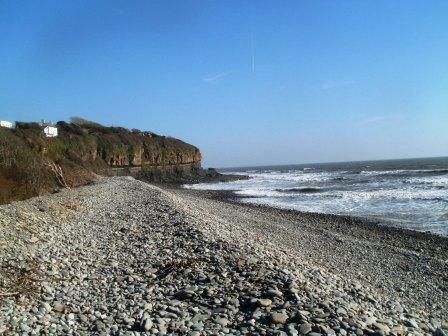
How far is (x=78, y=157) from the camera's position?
36.1 metres

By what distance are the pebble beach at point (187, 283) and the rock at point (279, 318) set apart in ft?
0.05

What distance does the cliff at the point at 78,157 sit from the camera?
17859 mm

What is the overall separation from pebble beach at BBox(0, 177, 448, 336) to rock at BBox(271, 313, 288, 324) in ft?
0.05

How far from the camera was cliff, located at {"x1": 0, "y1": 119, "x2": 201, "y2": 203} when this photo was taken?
1786 centimetres

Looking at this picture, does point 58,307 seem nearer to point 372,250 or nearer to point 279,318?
point 279,318

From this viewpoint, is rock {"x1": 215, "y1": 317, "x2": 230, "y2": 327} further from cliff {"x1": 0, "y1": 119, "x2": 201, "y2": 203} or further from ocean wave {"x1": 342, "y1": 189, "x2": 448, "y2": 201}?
ocean wave {"x1": 342, "y1": 189, "x2": 448, "y2": 201}

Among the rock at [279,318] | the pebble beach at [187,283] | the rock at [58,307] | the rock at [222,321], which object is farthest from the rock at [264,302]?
the rock at [58,307]

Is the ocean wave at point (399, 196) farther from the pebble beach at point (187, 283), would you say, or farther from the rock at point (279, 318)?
the rock at point (279, 318)

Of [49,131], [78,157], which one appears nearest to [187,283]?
[78,157]

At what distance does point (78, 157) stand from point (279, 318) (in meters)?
33.9

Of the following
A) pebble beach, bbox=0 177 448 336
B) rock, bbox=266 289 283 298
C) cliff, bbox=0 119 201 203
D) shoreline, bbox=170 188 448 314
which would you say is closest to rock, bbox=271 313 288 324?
pebble beach, bbox=0 177 448 336

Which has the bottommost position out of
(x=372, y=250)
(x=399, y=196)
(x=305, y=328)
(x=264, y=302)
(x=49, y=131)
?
(x=372, y=250)

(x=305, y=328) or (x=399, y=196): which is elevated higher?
(x=305, y=328)

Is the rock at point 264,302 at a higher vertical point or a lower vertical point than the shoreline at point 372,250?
higher
